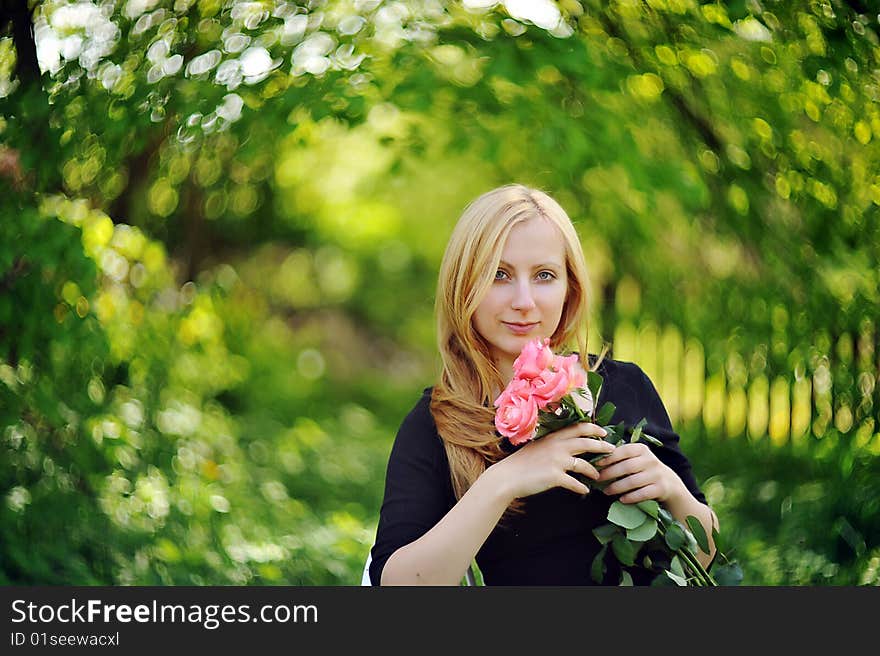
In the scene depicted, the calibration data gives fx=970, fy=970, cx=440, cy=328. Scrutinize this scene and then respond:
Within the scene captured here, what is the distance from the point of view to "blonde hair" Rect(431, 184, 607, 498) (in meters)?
1.80

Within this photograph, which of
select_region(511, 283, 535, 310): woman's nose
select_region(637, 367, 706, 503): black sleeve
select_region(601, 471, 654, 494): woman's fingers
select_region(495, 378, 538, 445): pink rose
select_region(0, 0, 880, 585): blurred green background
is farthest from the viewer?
select_region(0, 0, 880, 585): blurred green background

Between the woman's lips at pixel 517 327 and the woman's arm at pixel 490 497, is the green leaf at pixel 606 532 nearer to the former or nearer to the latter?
the woman's arm at pixel 490 497

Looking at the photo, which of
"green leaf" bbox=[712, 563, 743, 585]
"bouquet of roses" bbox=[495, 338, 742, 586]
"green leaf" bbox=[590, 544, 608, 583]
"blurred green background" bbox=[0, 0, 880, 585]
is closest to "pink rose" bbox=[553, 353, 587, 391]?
"bouquet of roses" bbox=[495, 338, 742, 586]

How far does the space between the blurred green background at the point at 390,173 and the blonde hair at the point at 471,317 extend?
1.56 meters

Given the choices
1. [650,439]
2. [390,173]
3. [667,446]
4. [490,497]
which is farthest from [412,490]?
[390,173]

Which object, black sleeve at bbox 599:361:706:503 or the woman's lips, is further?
black sleeve at bbox 599:361:706:503

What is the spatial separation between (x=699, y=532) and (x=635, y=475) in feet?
0.61

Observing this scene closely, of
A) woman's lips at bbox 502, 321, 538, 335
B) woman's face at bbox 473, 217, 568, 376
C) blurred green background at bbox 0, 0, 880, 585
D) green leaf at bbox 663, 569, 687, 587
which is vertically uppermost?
woman's face at bbox 473, 217, 568, 376

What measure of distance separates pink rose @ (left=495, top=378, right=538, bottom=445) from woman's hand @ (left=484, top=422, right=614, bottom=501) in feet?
0.17

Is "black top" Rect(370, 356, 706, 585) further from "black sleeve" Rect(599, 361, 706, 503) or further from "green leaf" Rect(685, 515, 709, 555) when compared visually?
"green leaf" Rect(685, 515, 709, 555)

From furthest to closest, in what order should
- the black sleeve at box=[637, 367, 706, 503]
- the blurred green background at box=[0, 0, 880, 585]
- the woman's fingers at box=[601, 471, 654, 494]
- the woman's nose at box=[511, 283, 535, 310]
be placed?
the blurred green background at box=[0, 0, 880, 585] → the black sleeve at box=[637, 367, 706, 503] → the woman's nose at box=[511, 283, 535, 310] → the woman's fingers at box=[601, 471, 654, 494]

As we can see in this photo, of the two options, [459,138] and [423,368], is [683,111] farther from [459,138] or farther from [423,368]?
[423,368]

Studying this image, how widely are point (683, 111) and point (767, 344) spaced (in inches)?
50.7

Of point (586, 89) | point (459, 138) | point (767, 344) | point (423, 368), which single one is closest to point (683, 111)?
point (586, 89)
